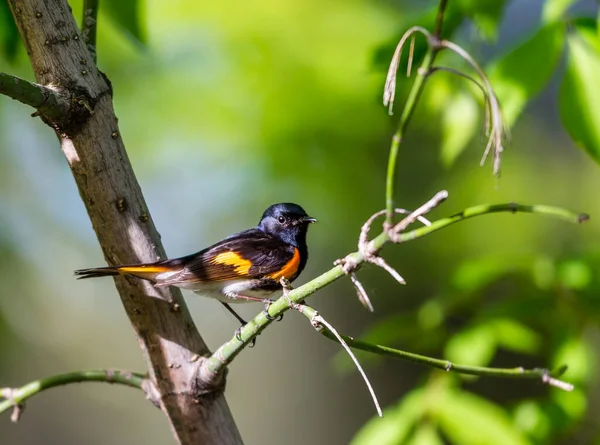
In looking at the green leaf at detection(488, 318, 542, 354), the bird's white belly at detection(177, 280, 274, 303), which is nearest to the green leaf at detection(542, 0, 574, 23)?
the green leaf at detection(488, 318, 542, 354)

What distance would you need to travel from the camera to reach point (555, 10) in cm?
183

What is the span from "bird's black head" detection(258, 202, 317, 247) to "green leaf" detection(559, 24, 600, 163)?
1.15m

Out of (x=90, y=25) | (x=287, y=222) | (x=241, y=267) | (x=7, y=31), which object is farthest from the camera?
(x=287, y=222)

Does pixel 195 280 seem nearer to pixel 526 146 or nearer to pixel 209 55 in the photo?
pixel 209 55

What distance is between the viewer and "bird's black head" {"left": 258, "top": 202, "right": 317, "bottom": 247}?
2647 millimetres

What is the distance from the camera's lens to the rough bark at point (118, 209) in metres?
1.43

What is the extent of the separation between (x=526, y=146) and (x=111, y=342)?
5.00m

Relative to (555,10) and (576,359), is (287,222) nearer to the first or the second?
(576,359)

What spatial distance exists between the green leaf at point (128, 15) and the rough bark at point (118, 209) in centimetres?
44

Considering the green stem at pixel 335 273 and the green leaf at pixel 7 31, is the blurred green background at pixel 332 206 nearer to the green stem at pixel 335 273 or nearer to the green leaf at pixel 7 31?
the green leaf at pixel 7 31

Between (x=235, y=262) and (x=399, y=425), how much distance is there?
0.71 m

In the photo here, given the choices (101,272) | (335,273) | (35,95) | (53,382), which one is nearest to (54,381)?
(53,382)

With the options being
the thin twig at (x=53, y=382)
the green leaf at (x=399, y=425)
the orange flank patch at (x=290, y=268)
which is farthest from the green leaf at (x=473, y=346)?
the thin twig at (x=53, y=382)

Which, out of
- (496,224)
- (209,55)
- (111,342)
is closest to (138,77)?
(209,55)
